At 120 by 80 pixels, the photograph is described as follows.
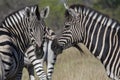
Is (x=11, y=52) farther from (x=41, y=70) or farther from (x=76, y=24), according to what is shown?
(x=41, y=70)

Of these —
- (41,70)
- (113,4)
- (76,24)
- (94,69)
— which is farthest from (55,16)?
(76,24)

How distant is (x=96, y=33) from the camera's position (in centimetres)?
802

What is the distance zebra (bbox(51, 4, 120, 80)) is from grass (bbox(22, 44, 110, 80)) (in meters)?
1.84

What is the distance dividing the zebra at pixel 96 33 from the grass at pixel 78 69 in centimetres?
184

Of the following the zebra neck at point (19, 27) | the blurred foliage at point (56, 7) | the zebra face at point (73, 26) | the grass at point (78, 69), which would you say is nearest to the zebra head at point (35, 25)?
the zebra neck at point (19, 27)

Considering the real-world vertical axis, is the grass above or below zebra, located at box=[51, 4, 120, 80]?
above

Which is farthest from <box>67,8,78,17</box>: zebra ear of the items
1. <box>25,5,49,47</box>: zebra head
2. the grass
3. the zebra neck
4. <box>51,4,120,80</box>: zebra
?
the grass

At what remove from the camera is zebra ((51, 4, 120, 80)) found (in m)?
7.63

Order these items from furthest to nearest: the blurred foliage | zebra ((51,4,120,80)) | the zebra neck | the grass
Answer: the blurred foliage < the grass < the zebra neck < zebra ((51,4,120,80))

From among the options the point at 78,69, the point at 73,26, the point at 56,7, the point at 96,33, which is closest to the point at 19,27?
the point at 73,26

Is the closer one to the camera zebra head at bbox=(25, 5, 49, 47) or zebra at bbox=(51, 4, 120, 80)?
zebra at bbox=(51, 4, 120, 80)

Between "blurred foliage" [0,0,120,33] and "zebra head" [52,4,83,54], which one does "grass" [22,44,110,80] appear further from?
"blurred foliage" [0,0,120,33]

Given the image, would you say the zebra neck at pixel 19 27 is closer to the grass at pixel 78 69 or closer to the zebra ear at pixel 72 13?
the zebra ear at pixel 72 13

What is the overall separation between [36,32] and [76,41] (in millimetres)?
782
